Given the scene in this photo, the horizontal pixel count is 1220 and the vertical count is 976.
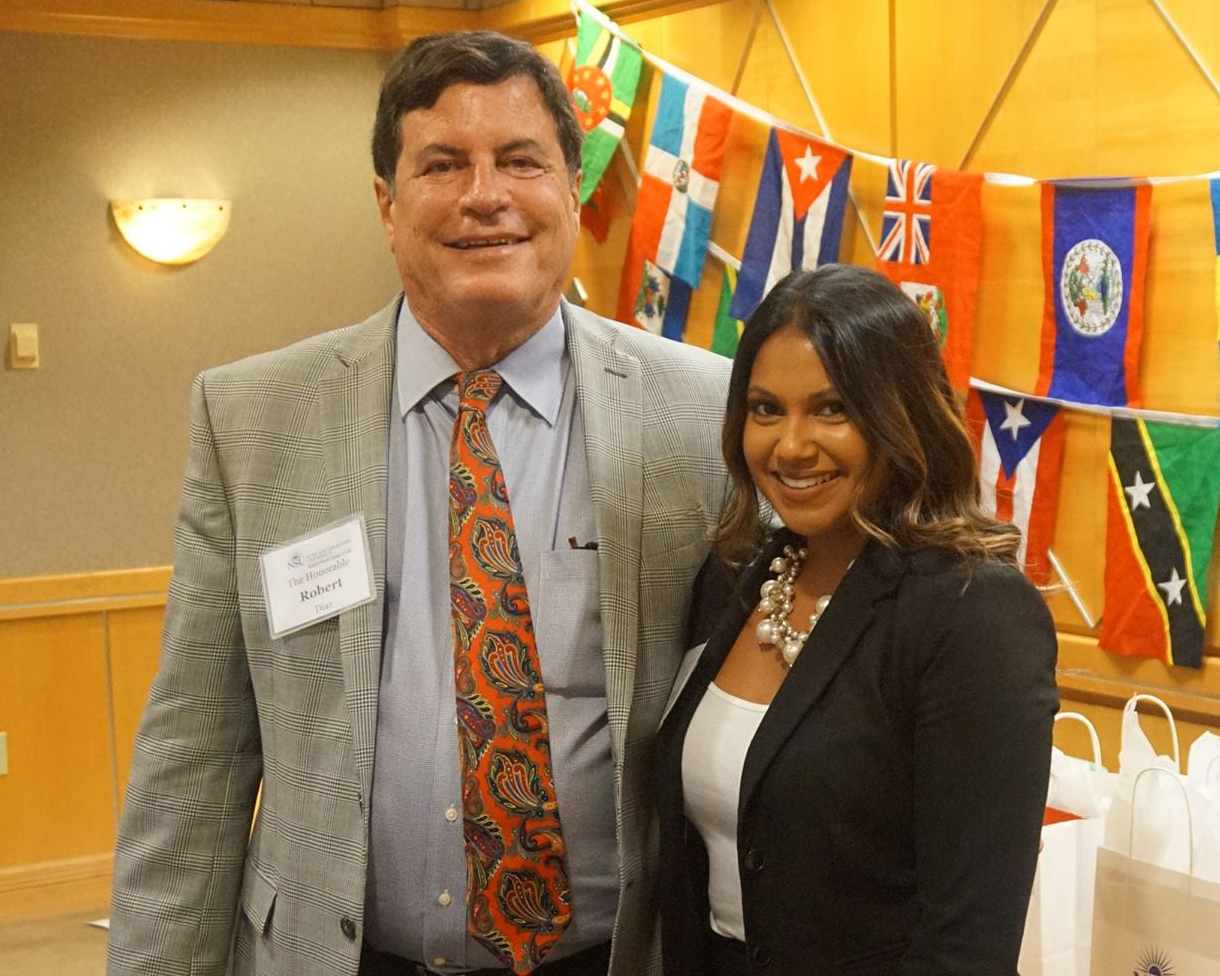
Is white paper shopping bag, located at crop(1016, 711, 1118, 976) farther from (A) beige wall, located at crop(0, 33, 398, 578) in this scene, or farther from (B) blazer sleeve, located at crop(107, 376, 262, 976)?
(A) beige wall, located at crop(0, 33, 398, 578)

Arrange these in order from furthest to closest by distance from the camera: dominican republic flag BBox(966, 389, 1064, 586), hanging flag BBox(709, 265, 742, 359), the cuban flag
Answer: hanging flag BBox(709, 265, 742, 359) → the cuban flag → dominican republic flag BBox(966, 389, 1064, 586)

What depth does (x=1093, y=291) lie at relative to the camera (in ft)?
11.3

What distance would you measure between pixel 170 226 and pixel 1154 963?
397 cm

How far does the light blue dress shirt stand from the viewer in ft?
5.48

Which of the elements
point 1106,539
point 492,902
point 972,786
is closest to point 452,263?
point 492,902

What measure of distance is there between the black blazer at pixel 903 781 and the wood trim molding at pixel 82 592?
148 inches

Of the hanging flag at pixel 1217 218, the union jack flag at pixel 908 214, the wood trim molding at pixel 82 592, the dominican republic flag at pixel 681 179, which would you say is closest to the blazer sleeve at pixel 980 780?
the hanging flag at pixel 1217 218

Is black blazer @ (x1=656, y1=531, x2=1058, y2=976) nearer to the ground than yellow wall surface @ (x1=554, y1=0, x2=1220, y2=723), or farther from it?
nearer to the ground

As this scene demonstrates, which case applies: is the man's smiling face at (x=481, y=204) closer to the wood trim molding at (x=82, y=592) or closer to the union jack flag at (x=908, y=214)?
the union jack flag at (x=908, y=214)

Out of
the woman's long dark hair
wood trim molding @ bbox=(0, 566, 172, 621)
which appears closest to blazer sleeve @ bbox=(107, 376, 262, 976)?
the woman's long dark hair

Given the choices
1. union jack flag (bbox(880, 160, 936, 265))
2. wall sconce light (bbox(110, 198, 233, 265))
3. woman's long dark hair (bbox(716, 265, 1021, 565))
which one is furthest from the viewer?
wall sconce light (bbox(110, 198, 233, 265))

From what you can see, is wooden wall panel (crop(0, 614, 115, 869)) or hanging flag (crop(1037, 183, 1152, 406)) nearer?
hanging flag (crop(1037, 183, 1152, 406))

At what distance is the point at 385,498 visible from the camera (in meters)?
1.75

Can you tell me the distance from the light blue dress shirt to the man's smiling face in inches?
7.1
